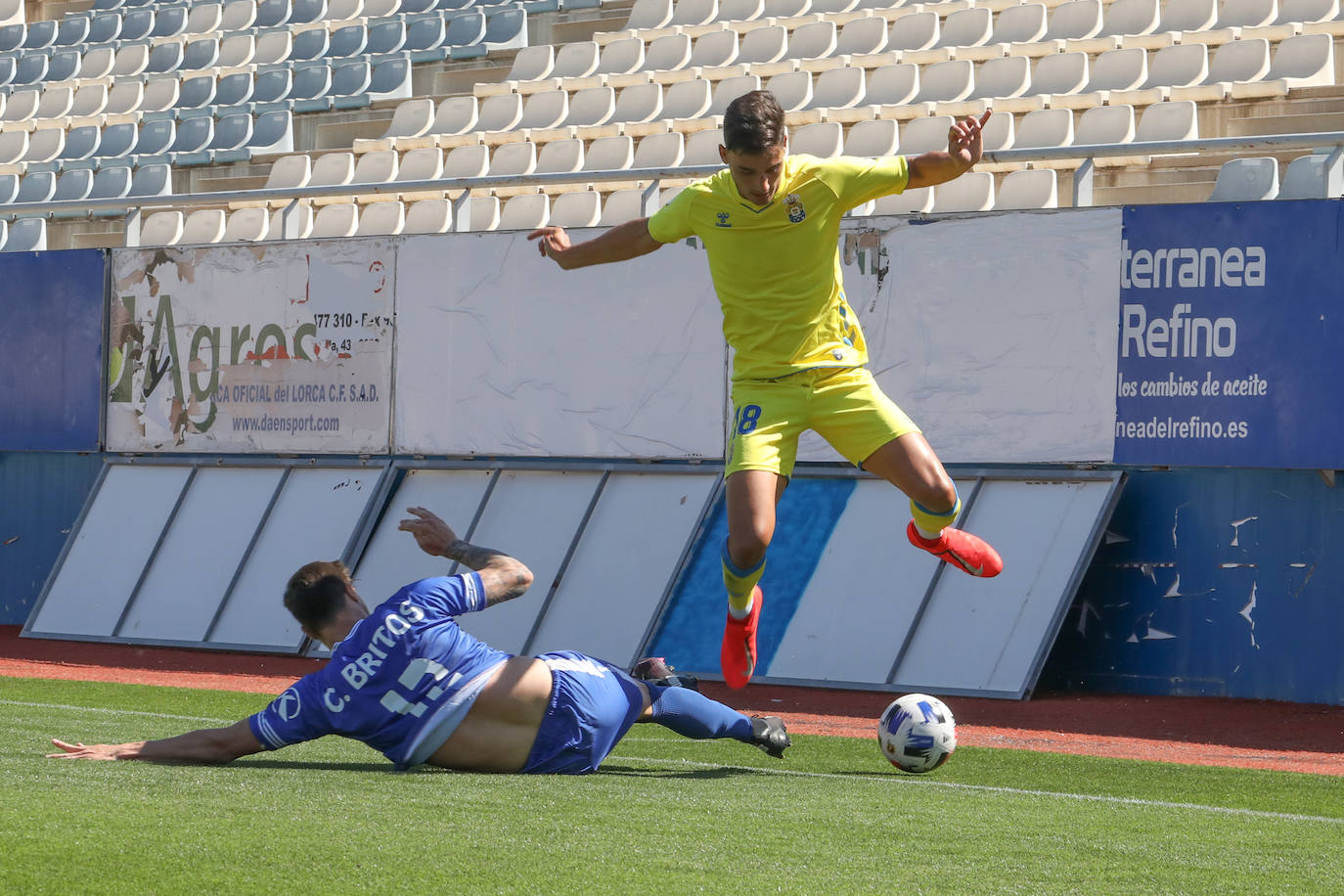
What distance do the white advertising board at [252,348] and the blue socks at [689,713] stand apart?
8495mm

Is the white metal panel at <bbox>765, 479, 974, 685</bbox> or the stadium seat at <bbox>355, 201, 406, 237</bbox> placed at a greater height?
the stadium seat at <bbox>355, 201, 406, 237</bbox>

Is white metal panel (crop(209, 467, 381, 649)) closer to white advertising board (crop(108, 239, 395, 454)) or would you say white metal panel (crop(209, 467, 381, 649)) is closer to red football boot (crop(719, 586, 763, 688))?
white advertising board (crop(108, 239, 395, 454))

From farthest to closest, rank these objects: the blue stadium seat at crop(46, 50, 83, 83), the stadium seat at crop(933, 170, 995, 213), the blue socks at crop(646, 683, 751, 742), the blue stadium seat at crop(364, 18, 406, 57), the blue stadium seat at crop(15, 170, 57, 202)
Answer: the blue stadium seat at crop(46, 50, 83, 83), the blue stadium seat at crop(364, 18, 406, 57), the blue stadium seat at crop(15, 170, 57, 202), the stadium seat at crop(933, 170, 995, 213), the blue socks at crop(646, 683, 751, 742)

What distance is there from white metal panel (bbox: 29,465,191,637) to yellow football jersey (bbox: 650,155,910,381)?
32.8 feet

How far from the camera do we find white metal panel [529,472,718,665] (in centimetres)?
1362

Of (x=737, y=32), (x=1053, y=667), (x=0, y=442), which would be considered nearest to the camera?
(x=1053, y=667)

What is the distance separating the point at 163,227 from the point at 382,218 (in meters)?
2.96

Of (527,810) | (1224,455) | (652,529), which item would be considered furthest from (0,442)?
(527,810)

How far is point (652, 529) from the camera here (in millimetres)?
13898

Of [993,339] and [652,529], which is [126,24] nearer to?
[652,529]

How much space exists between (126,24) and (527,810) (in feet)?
75.4

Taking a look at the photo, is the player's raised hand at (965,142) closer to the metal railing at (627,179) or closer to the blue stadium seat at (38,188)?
the metal railing at (627,179)

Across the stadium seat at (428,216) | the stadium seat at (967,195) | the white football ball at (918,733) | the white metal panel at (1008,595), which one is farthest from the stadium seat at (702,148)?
the white football ball at (918,733)

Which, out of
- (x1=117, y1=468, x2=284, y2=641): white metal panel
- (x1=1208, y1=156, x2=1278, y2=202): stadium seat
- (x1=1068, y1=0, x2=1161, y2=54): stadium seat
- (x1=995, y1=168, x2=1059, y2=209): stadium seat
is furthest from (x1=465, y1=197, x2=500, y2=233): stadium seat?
(x1=1208, y1=156, x2=1278, y2=202): stadium seat
